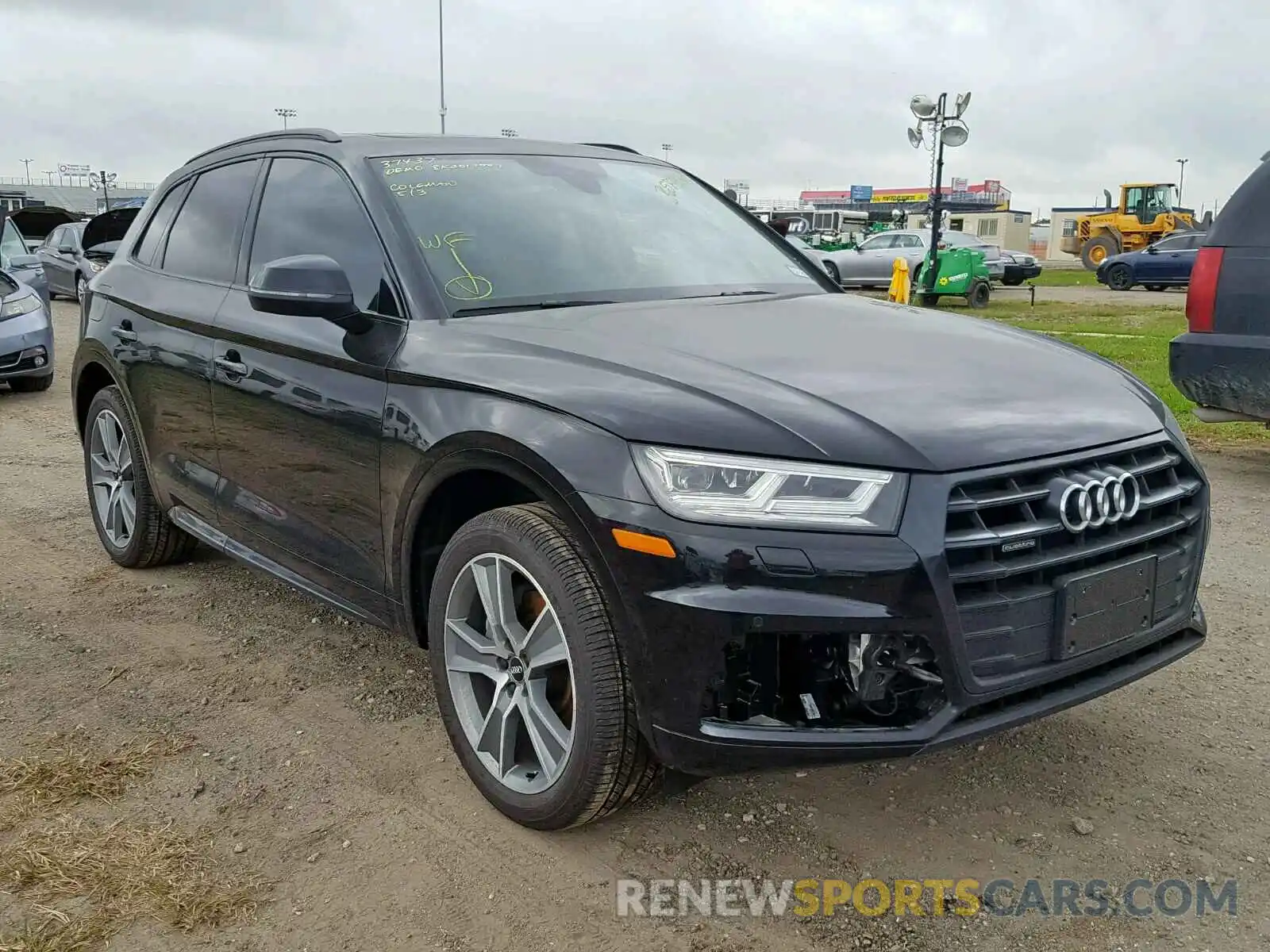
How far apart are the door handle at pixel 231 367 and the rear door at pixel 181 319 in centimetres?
9

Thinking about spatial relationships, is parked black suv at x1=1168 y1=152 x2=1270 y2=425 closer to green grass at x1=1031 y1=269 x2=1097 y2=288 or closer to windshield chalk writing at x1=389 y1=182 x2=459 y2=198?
windshield chalk writing at x1=389 y1=182 x2=459 y2=198

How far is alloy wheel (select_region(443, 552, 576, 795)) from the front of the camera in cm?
263

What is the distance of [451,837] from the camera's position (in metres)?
2.76

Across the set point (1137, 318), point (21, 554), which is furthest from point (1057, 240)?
point (21, 554)

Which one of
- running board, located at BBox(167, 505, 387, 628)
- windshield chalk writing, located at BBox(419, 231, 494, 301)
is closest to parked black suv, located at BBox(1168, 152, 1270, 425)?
windshield chalk writing, located at BBox(419, 231, 494, 301)

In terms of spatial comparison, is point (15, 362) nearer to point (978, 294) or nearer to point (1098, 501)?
point (1098, 501)

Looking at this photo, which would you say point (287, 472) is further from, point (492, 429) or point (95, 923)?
point (95, 923)

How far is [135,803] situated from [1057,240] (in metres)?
70.6

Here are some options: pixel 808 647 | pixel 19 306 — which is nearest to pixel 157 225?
pixel 808 647

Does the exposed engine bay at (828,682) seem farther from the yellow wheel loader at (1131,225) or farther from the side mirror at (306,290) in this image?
the yellow wheel loader at (1131,225)

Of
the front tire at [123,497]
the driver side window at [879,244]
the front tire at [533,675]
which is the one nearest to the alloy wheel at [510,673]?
the front tire at [533,675]

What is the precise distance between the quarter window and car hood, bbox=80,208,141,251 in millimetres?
12669

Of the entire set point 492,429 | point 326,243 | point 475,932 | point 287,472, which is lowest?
point 475,932

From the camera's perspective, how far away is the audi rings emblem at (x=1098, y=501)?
237 cm
